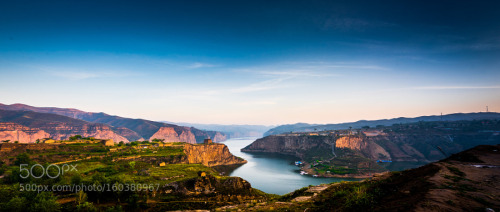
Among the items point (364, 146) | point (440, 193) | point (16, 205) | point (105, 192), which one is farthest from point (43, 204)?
point (364, 146)

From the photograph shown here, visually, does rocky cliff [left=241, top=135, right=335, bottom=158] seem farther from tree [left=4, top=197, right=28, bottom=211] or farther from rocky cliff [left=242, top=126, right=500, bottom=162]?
tree [left=4, top=197, right=28, bottom=211]

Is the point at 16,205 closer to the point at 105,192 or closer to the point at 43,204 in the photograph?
the point at 43,204

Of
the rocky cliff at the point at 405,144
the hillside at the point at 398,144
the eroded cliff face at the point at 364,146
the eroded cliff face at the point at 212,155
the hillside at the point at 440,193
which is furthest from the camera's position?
the eroded cliff face at the point at 364,146

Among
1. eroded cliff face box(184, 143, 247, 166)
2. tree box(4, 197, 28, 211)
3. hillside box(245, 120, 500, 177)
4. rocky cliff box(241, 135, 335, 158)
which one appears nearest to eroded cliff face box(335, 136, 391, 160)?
hillside box(245, 120, 500, 177)

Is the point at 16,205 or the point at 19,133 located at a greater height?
the point at 16,205

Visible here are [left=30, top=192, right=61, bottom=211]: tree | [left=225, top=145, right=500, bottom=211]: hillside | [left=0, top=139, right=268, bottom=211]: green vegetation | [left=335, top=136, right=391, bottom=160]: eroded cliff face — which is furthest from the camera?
[left=335, top=136, right=391, bottom=160]: eroded cliff face

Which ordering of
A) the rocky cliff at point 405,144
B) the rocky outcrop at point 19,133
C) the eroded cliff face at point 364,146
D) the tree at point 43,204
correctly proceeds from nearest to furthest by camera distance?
the tree at point 43,204
the rocky cliff at point 405,144
the eroded cliff face at point 364,146
the rocky outcrop at point 19,133

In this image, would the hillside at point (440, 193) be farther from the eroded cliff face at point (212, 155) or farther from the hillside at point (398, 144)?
the hillside at point (398, 144)

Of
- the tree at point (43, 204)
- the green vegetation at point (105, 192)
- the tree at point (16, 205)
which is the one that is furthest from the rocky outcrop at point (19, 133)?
the tree at point (43, 204)

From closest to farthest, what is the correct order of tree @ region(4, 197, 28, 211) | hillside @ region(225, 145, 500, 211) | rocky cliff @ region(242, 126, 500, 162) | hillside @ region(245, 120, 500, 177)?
hillside @ region(225, 145, 500, 211) < tree @ region(4, 197, 28, 211) < hillside @ region(245, 120, 500, 177) < rocky cliff @ region(242, 126, 500, 162)
